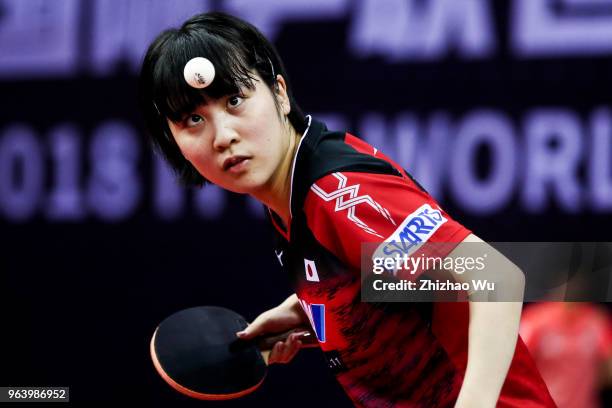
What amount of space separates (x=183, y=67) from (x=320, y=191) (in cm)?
43

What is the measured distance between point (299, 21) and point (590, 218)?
1709 mm

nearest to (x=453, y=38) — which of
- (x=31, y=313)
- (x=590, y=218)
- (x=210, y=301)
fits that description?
(x=590, y=218)

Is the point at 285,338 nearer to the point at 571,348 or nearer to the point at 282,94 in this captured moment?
the point at 282,94

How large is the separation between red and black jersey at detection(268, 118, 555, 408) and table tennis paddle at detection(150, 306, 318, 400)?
0.40 m

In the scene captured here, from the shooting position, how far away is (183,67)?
6.88ft

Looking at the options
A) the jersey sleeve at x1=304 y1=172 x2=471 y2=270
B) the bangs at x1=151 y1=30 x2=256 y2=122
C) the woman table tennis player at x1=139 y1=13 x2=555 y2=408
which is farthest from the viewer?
the bangs at x1=151 y1=30 x2=256 y2=122

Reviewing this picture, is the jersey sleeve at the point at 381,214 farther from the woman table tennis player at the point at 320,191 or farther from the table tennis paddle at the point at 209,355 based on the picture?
the table tennis paddle at the point at 209,355

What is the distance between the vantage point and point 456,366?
218 centimetres

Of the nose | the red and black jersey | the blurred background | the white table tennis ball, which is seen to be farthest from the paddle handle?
the blurred background

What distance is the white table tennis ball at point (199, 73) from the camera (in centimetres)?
205

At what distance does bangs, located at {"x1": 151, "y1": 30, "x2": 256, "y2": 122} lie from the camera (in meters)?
2.09

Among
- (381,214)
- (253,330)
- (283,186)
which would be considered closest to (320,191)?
(381,214)

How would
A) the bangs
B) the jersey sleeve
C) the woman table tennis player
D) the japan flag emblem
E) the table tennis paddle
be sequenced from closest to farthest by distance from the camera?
the jersey sleeve < the woman table tennis player < the bangs < the japan flag emblem < the table tennis paddle

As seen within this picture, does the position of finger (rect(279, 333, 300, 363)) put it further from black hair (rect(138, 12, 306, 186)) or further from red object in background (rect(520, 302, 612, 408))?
red object in background (rect(520, 302, 612, 408))
